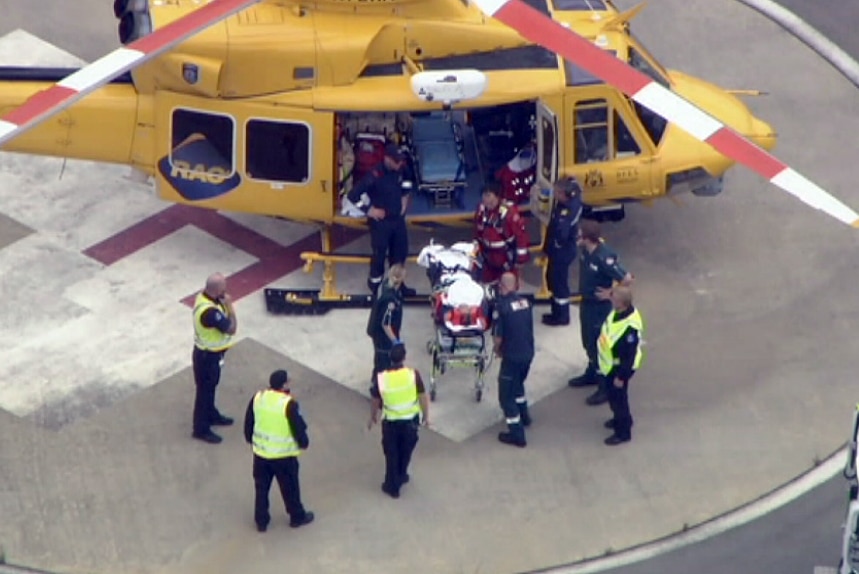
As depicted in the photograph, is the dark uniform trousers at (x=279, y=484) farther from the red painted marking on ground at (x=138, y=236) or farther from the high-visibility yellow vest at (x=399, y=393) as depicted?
the red painted marking on ground at (x=138, y=236)

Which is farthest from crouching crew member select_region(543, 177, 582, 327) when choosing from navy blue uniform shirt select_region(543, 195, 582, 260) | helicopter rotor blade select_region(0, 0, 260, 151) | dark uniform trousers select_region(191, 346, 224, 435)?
helicopter rotor blade select_region(0, 0, 260, 151)

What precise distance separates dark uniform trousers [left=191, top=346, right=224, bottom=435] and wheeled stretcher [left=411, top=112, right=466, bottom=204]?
305 centimetres

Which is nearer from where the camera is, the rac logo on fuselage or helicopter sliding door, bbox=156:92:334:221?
helicopter sliding door, bbox=156:92:334:221

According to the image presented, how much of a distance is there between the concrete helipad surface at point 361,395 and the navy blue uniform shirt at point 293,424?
3.17 ft

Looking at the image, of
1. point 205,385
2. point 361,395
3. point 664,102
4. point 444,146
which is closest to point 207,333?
point 205,385

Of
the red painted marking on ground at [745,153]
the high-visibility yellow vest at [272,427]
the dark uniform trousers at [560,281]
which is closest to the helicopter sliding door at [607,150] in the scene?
the dark uniform trousers at [560,281]

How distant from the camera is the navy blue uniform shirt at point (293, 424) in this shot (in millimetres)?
16984

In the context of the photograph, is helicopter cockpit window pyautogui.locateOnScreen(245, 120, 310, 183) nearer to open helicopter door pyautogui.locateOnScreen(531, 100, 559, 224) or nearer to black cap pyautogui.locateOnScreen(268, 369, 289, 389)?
open helicopter door pyautogui.locateOnScreen(531, 100, 559, 224)

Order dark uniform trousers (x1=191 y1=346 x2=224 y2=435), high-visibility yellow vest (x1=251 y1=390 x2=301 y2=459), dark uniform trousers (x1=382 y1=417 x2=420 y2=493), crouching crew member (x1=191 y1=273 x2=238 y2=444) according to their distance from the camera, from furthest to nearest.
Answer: dark uniform trousers (x1=191 y1=346 x2=224 y2=435), crouching crew member (x1=191 y1=273 x2=238 y2=444), dark uniform trousers (x1=382 y1=417 x2=420 y2=493), high-visibility yellow vest (x1=251 y1=390 x2=301 y2=459)

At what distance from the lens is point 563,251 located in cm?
1984

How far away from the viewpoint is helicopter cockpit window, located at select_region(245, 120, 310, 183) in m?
20.0

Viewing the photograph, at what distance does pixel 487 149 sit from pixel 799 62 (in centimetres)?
459

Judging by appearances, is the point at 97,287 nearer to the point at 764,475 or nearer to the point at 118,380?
the point at 118,380

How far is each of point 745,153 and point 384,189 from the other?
13.8 ft
